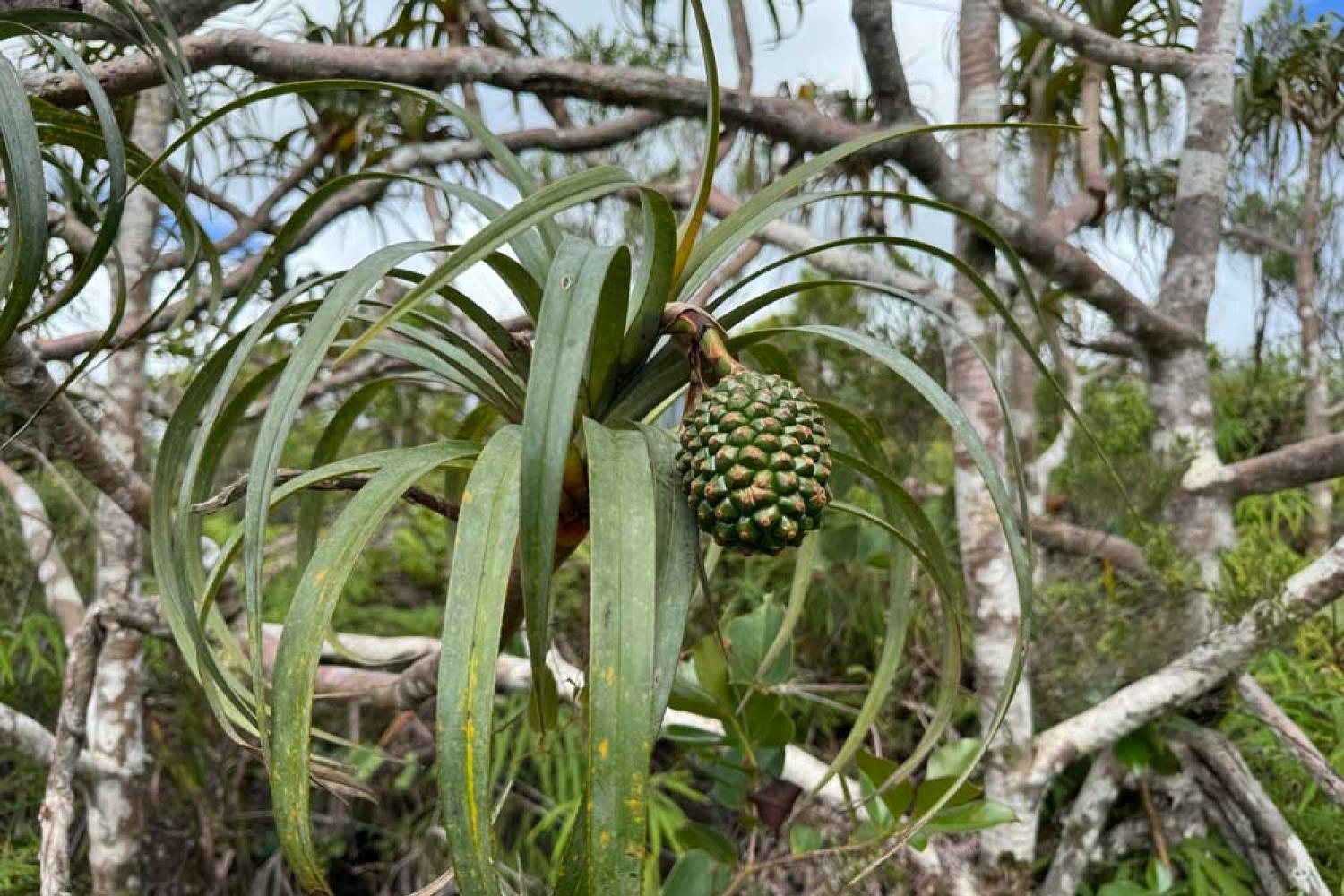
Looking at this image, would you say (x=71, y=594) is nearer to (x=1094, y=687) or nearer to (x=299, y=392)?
(x=299, y=392)

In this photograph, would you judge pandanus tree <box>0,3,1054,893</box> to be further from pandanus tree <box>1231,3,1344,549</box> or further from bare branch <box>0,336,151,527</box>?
pandanus tree <box>1231,3,1344,549</box>

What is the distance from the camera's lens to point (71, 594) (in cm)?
159

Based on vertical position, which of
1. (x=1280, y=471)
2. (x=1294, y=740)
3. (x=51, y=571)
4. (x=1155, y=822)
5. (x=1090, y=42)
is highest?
(x=1090, y=42)

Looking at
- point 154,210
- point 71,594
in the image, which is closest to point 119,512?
point 71,594

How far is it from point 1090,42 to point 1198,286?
0.55 metres

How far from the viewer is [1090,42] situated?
1.72 m

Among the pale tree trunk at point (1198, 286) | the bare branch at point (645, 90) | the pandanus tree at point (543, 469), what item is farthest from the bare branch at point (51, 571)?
the pale tree trunk at point (1198, 286)

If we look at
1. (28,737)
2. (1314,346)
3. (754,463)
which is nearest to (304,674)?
(754,463)

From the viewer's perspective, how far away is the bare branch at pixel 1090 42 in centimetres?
165

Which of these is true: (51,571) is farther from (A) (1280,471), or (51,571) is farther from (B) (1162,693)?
(A) (1280,471)

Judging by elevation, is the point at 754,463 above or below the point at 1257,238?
below

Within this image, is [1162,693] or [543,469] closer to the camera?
[543,469]

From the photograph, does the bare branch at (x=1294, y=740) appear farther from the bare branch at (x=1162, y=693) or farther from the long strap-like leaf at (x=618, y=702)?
the long strap-like leaf at (x=618, y=702)

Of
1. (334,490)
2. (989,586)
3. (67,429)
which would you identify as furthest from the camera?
(989,586)
